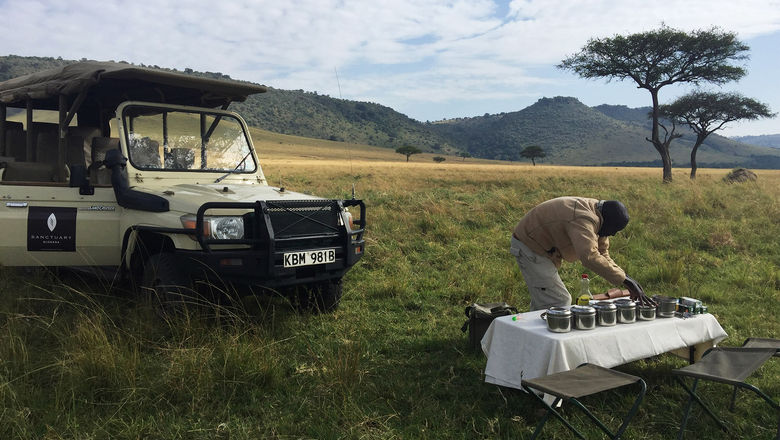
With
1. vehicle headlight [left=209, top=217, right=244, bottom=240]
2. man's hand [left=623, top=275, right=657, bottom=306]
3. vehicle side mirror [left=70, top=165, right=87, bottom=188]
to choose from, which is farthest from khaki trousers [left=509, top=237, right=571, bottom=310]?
vehicle side mirror [left=70, top=165, right=87, bottom=188]

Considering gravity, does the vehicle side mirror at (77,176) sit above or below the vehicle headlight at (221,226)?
above

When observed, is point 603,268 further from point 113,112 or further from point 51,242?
point 113,112

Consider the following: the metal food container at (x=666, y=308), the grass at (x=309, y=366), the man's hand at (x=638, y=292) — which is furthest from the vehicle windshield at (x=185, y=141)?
the metal food container at (x=666, y=308)

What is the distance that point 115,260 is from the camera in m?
5.17

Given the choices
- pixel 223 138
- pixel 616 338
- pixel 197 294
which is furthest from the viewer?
pixel 223 138

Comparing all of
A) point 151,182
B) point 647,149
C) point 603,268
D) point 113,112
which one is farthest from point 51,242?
point 647,149

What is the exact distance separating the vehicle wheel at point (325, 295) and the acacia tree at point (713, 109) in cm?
2919

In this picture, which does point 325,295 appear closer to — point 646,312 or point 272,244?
point 272,244

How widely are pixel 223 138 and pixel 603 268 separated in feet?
13.8

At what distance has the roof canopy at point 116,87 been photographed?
523 centimetres

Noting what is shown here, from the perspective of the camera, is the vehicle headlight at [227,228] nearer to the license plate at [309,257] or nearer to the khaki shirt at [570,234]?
the license plate at [309,257]

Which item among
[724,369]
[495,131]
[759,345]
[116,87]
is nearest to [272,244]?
[116,87]

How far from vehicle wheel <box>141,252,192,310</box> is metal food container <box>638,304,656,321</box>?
11.5 feet

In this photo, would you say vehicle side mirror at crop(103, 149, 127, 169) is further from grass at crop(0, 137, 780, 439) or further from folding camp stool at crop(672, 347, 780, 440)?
folding camp stool at crop(672, 347, 780, 440)
